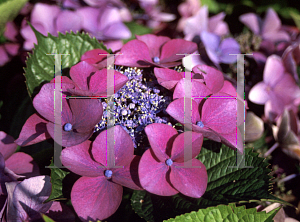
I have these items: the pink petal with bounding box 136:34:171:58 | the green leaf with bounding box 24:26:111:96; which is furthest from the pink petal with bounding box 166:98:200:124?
the green leaf with bounding box 24:26:111:96

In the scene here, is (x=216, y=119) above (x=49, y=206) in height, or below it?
above

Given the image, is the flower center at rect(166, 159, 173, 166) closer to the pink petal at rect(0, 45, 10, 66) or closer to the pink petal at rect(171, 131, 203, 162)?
the pink petal at rect(171, 131, 203, 162)

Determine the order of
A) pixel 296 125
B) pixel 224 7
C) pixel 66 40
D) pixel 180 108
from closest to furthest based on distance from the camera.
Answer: pixel 180 108 → pixel 66 40 → pixel 296 125 → pixel 224 7

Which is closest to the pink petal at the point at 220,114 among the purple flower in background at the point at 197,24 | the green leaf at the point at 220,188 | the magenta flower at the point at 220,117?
the magenta flower at the point at 220,117

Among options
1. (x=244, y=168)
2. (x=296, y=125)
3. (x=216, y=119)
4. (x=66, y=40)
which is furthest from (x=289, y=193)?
(x=66, y=40)

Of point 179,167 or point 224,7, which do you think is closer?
point 179,167

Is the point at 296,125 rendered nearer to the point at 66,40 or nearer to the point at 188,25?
the point at 188,25

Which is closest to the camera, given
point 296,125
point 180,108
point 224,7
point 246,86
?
point 180,108
